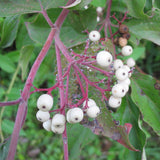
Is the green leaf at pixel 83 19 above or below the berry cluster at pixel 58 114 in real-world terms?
above

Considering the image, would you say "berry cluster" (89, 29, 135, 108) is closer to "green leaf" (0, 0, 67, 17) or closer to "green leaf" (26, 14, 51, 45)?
"green leaf" (0, 0, 67, 17)

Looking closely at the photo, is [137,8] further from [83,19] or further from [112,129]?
[112,129]

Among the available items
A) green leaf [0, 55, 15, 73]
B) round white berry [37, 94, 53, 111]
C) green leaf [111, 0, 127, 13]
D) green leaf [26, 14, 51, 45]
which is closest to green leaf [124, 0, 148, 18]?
green leaf [111, 0, 127, 13]

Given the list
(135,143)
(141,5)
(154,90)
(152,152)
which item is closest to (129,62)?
(154,90)

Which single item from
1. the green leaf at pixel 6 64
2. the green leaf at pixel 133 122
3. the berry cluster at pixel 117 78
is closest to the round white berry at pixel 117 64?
the berry cluster at pixel 117 78

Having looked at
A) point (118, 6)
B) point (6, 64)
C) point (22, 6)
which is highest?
point (118, 6)

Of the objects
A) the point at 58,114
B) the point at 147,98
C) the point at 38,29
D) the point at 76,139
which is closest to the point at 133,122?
the point at 147,98

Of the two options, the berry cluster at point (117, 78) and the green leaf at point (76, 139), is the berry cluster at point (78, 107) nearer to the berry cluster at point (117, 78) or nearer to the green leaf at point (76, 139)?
the berry cluster at point (117, 78)
